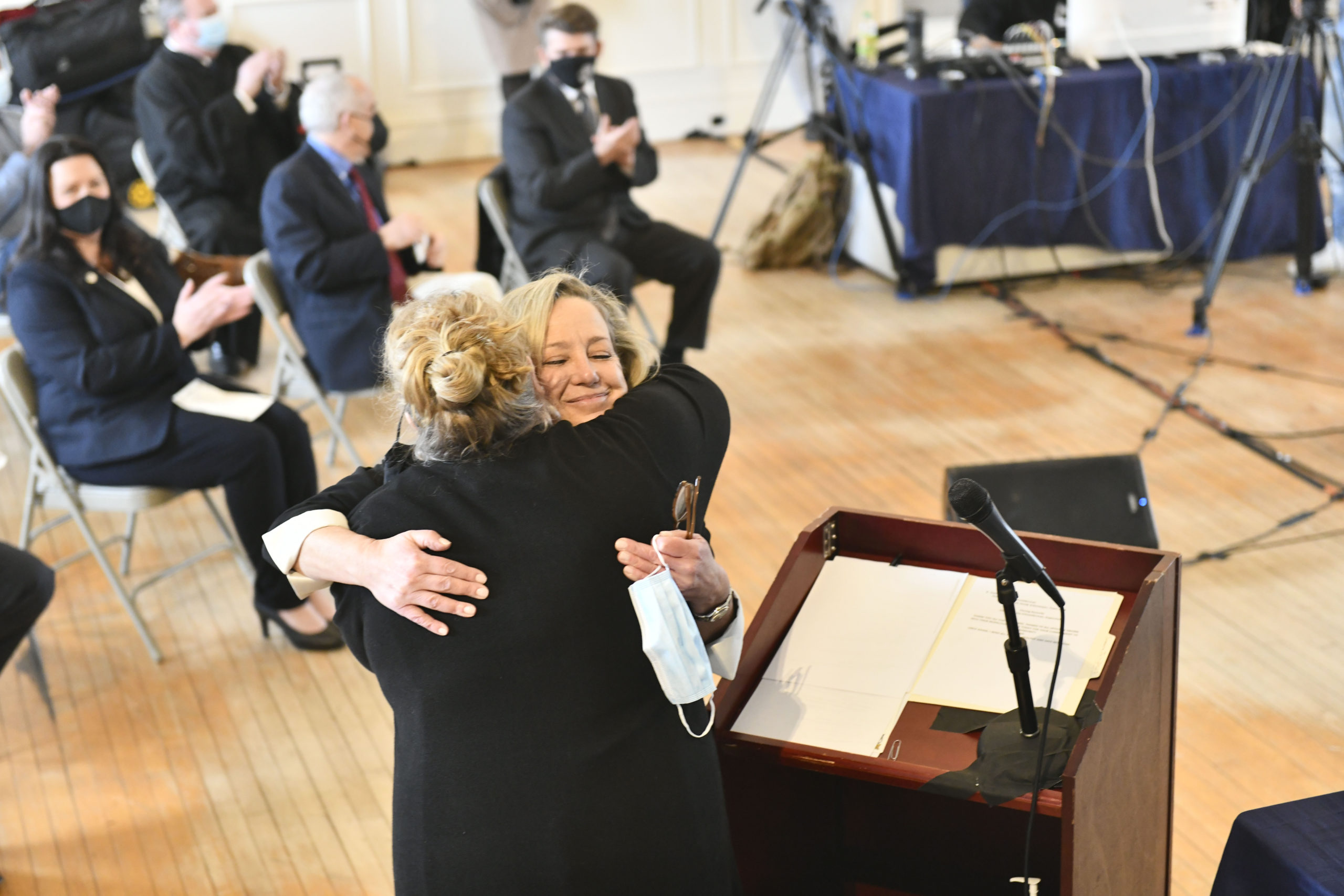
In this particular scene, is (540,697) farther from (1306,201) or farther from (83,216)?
(1306,201)

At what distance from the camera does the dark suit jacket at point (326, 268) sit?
400 centimetres

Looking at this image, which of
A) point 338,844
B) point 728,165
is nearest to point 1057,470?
point 338,844

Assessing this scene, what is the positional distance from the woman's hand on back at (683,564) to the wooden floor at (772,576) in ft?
4.35

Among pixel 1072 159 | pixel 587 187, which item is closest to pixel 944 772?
pixel 587 187

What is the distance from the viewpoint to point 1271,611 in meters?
3.32

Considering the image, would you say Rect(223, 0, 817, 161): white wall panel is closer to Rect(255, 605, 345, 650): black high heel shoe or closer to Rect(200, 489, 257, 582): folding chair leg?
Rect(200, 489, 257, 582): folding chair leg

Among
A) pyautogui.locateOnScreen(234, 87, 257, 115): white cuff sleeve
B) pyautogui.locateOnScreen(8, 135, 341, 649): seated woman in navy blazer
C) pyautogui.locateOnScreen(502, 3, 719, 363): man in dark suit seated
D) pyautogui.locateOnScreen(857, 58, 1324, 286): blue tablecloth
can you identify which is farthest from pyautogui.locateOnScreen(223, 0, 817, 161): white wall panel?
pyautogui.locateOnScreen(8, 135, 341, 649): seated woman in navy blazer

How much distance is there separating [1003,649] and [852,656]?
209 millimetres

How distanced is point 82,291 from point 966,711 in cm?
252

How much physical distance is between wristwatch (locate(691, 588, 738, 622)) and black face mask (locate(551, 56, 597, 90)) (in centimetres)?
347

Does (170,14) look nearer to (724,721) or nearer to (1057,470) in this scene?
(1057,470)

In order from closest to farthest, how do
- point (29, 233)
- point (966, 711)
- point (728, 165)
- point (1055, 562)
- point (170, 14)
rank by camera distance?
point (966, 711) < point (1055, 562) < point (29, 233) < point (170, 14) < point (728, 165)

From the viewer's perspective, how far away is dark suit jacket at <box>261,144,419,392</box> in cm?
400

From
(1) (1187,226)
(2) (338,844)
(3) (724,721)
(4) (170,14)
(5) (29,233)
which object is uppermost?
(4) (170,14)
